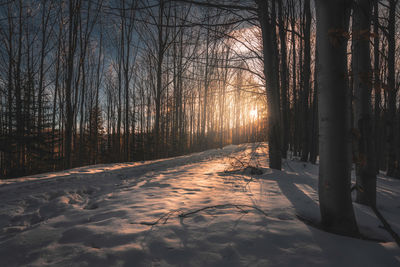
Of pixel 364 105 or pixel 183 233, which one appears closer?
pixel 183 233

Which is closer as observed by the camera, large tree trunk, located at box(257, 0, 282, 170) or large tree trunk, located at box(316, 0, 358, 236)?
large tree trunk, located at box(316, 0, 358, 236)

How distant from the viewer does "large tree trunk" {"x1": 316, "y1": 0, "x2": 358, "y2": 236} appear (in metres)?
1.47

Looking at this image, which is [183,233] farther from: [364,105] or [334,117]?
[364,105]

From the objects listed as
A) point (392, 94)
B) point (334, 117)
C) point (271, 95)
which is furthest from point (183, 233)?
point (392, 94)

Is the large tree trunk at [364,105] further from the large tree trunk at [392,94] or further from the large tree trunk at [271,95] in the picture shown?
the large tree trunk at [392,94]

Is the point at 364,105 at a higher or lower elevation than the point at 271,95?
lower

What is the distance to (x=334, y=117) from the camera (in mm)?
1473

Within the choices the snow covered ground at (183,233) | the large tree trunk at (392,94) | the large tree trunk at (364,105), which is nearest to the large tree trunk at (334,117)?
the snow covered ground at (183,233)

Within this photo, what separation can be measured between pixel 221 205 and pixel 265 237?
706mm

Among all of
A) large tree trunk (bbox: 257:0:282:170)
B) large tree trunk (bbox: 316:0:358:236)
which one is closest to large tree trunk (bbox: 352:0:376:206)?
large tree trunk (bbox: 316:0:358:236)

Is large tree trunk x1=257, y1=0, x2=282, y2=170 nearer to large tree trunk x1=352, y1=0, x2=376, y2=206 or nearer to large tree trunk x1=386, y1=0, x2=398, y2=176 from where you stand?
large tree trunk x1=352, y1=0, x2=376, y2=206

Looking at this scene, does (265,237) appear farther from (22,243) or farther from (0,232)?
(0,232)

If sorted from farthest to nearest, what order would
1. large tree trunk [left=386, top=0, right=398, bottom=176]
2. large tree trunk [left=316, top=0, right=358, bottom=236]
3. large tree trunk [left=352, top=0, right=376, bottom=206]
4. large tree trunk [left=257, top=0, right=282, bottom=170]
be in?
large tree trunk [left=386, top=0, right=398, bottom=176] < large tree trunk [left=257, top=0, right=282, bottom=170] < large tree trunk [left=352, top=0, right=376, bottom=206] < large tree trunk [left=316, top=0, right=358, bottom=236]

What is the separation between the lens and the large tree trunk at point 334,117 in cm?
147
